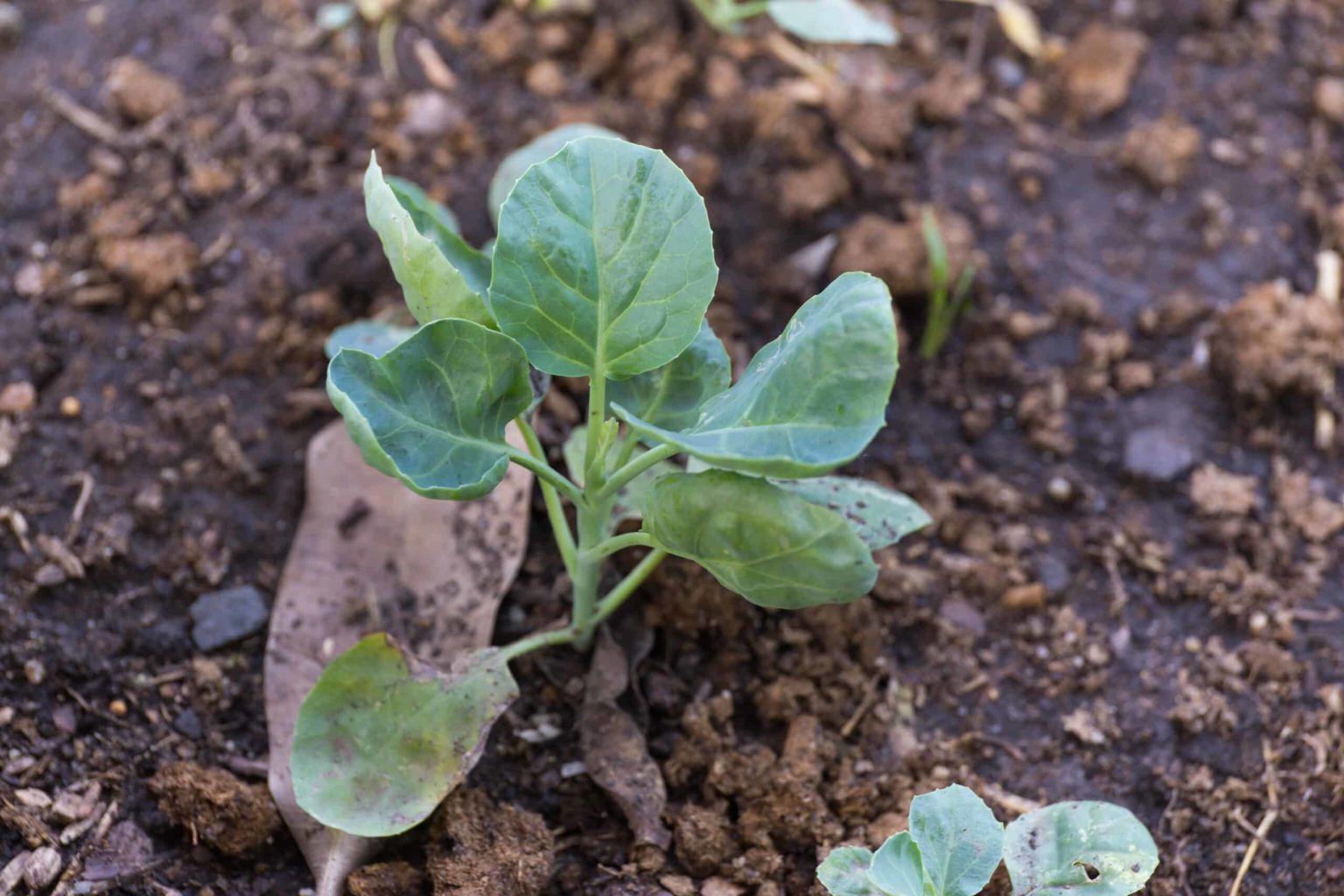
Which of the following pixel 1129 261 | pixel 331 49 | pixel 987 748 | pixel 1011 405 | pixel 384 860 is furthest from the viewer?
pixel 331 49

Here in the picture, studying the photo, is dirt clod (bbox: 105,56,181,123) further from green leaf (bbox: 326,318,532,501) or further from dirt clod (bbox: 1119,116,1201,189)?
dirt clod (bbox: 1119,116,1201,189)

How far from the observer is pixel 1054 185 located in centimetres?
263

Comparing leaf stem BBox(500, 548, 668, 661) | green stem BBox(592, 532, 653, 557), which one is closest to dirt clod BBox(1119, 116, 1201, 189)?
leaf stem BBox(500, 548, 668, 661)

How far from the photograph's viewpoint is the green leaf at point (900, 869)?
1.38 metres

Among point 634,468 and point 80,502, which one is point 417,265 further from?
point 80,502

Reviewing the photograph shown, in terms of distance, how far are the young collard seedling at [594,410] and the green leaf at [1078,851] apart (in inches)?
16.8

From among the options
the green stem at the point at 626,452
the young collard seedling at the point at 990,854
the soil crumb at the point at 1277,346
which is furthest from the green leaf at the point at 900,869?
the soil crumb at the point at 1277,346

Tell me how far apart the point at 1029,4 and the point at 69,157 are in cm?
224

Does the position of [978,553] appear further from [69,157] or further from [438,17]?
[69,157]

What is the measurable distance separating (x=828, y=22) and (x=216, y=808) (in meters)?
1.85

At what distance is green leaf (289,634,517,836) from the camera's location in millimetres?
1544

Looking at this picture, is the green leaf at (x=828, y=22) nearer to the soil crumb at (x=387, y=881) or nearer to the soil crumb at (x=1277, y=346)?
the soil crumb at (x=1277, y=346)

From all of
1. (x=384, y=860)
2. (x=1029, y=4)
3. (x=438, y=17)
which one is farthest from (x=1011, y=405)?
(x=438, y=17)

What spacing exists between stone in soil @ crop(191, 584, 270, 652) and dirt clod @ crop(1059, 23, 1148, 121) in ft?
6.77
